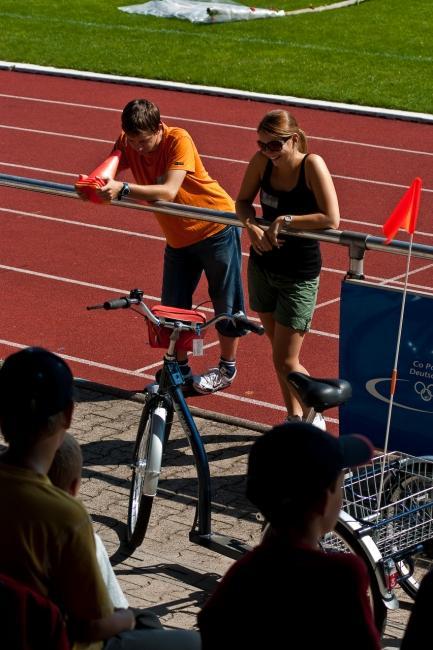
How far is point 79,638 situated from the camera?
143 inches

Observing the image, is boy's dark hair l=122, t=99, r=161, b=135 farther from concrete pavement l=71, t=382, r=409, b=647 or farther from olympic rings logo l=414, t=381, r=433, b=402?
olympic rings logo l=414, t=381, r=433, b=402

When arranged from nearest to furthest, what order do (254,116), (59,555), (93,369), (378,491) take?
(59,555)
(378,491)
(93,369)
(254,116)

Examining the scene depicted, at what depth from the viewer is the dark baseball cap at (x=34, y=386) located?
363cm

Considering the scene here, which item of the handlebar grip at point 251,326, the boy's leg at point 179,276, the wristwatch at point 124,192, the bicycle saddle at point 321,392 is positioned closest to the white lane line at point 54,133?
the boy's leg at point 179,276

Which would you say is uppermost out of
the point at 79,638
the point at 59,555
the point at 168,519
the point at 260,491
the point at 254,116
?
the point at 254,116

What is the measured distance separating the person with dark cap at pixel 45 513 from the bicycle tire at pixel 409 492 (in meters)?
1.96

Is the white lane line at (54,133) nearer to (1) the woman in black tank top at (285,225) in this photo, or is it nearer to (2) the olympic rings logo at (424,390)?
(1) the woman in black tank top at (285,225)

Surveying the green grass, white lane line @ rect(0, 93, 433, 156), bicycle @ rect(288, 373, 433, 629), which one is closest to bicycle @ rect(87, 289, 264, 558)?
bicycle @ rect(288, 373, 433, 629)

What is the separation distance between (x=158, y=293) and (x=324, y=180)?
188 inches

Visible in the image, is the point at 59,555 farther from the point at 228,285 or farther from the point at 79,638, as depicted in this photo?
the point at 228,285

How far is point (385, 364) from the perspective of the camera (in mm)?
6266

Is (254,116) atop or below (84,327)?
atop

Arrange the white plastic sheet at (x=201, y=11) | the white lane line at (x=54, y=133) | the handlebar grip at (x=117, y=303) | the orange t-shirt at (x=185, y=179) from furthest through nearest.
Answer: the white plastic sheet at (x=201, y=11) → the white lane line at (x=54, y=133) → the orange t-shirt at (x=185, y=179) → the handlebar grip at (x=117, y=303)

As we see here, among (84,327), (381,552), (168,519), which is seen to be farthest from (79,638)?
(84,327)
